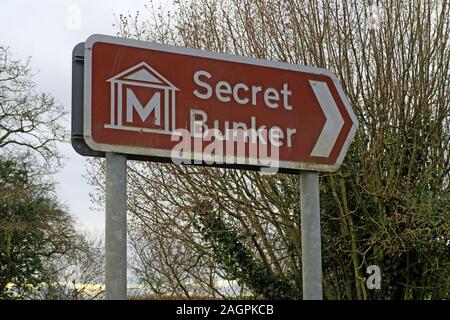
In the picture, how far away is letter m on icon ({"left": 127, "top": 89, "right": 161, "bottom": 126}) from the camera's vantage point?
2.84 m

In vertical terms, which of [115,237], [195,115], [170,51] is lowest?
[115,237]

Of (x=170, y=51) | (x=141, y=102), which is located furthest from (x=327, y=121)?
(x=141, y=102)

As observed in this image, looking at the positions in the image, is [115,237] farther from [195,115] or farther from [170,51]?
[170,51]

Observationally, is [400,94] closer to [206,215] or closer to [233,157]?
[206,215]

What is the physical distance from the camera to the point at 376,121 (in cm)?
1112

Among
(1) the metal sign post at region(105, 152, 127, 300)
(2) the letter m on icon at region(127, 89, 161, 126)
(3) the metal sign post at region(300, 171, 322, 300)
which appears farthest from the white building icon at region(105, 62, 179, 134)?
(3) the metal sign post at region(300, 171, 322, 300)

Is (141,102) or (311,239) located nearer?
(141,102)

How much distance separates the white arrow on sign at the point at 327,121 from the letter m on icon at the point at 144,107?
2.46 ft

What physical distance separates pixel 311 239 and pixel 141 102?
93 centimetres

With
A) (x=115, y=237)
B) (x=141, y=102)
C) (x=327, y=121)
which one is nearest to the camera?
(x=115, y=237)

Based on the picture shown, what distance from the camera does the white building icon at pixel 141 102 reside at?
2826mm

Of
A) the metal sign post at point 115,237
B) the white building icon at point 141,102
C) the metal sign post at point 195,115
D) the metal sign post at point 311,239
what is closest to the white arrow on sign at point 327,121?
the metal sign post at point 195,115

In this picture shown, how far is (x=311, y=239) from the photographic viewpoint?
309 centimetres
